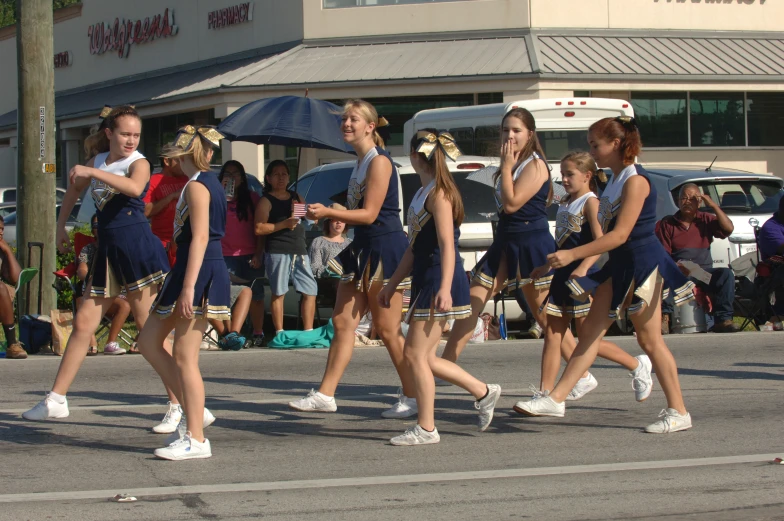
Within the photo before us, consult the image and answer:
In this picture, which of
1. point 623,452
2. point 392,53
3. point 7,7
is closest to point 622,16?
point 392,53

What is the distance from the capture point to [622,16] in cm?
2602

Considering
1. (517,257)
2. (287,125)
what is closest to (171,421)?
(517,257)

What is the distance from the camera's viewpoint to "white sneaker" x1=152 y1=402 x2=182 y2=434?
287 inches

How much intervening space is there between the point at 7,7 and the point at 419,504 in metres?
71.5

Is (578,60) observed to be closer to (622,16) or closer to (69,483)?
(622,16)

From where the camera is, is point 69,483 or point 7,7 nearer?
point 69,483

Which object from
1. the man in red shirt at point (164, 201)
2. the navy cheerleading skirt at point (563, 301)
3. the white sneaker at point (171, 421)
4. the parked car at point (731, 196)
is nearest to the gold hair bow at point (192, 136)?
the white sneaker at point (171, 421)

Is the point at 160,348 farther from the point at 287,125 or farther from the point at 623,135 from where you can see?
the point at 287,125

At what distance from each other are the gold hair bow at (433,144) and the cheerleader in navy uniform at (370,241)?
63 cm

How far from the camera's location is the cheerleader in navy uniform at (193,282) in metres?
6.26

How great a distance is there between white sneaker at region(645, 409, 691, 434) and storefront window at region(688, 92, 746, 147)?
20.2 meters

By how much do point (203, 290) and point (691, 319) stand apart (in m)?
8.10

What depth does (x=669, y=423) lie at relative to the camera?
7.12 m

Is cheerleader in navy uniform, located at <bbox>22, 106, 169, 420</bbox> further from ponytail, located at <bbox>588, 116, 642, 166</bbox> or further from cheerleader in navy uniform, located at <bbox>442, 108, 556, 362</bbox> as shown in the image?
ponytail, located at <bbox>588, 116, 642, 166</bbox>
